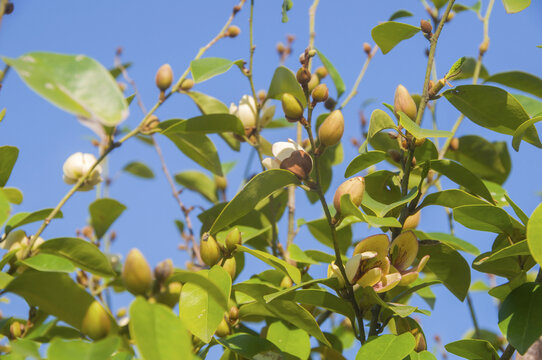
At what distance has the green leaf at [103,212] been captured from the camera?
3.90 feet

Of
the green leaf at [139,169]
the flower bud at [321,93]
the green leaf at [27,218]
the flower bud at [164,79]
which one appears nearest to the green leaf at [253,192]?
the flower bud at [321,93]

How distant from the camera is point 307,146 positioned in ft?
4.28

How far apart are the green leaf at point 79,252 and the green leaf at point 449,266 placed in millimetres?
490

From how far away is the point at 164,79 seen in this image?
1.12 meters

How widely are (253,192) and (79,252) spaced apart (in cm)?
31

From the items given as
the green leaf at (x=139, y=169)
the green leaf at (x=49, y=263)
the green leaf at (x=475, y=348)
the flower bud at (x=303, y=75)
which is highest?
the flower bud at (x=303, y=75)

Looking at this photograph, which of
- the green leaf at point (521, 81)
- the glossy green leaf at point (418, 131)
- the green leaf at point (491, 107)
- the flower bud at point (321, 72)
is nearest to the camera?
the glossy green leaf at point (418, 131)

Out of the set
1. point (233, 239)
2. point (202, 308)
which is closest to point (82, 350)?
point (202, 308)

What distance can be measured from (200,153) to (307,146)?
11.8 inches

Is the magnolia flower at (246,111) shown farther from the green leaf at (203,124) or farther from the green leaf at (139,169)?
the green leaf at (139,169)

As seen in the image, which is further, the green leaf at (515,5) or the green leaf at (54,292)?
the green leaf at (515,5)

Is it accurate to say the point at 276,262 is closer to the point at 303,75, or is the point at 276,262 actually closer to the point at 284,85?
the point at 303,75

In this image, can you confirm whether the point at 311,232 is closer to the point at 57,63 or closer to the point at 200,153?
the point at 200,153

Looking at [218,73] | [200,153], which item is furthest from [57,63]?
[200,153]
